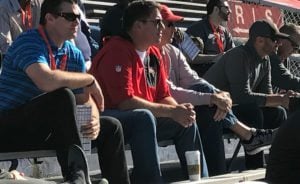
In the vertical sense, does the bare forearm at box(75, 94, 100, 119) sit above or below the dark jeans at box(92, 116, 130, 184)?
above

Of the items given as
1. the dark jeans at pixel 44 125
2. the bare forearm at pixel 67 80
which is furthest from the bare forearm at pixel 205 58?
the dark jeans at pixel 44 125

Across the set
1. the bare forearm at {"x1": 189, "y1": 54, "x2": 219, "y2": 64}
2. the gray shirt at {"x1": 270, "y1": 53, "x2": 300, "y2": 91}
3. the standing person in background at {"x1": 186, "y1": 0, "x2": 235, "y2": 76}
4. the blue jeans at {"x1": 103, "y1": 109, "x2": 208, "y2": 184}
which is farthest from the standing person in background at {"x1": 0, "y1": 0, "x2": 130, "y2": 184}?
the gray shirt at {"x1": 270, "y1": 53, "x2": 300, "y2": 91}

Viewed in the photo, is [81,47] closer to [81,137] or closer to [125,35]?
[125,35]

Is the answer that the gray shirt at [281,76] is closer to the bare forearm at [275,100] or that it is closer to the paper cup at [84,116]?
the bare forearm at [275,100]

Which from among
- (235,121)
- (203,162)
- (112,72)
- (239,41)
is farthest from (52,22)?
(239,41)

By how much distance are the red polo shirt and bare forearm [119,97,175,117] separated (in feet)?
0.12

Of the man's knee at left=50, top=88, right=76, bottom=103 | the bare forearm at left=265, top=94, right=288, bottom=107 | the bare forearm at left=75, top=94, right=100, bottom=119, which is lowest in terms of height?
the bare forearm at left=265, top=94, right=288, bottom=107

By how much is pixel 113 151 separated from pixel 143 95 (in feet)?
2.92

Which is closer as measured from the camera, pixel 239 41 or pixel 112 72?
pixel 112 72

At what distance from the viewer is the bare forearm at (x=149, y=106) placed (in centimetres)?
521

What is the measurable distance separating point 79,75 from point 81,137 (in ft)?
1.32

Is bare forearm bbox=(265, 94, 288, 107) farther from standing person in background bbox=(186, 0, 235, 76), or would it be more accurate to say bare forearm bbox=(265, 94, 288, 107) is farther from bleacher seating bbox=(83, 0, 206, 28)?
bleacher seating bbox=(83, 0, 206, 28)

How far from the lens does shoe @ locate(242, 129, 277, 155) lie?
6426 mm

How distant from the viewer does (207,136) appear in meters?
5.93
